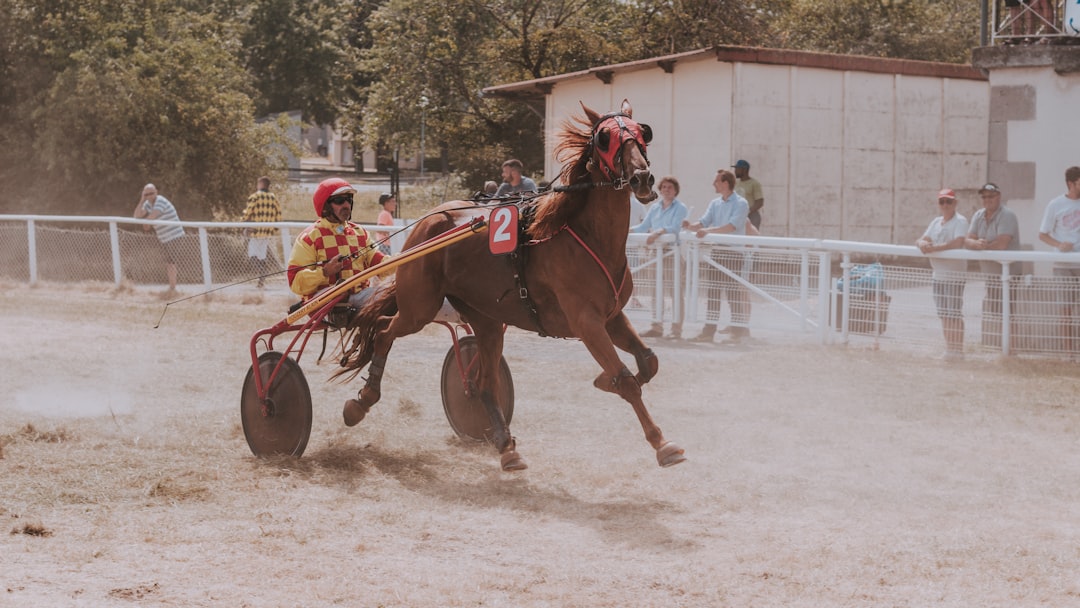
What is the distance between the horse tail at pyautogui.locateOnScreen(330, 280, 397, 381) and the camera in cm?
738

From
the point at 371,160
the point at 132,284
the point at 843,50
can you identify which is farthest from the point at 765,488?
the point at 371,160

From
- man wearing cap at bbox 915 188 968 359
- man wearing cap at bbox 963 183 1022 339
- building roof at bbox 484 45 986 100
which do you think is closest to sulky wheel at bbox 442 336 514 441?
man wearing cap at bbox 915 188 968 359

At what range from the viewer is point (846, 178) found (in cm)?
1859

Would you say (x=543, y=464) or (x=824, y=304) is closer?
(x=543, y=464)

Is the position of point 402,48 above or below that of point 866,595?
above

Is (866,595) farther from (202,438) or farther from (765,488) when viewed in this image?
(202,438)

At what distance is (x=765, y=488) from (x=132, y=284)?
40.1ft

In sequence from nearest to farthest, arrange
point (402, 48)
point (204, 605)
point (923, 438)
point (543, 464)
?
1. point (204, 605)
2. point (543, 464)
3. point (923, 438)
4. point (402, 48)

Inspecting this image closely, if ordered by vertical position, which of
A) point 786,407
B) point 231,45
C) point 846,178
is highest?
point 231,45

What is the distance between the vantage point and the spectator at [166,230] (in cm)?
1639

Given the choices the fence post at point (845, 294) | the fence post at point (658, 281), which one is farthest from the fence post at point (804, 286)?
the fence post at point (658, 281)

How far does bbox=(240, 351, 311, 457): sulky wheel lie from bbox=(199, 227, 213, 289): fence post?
30.4 feet

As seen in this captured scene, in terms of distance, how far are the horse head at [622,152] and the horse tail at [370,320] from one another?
1.71 m

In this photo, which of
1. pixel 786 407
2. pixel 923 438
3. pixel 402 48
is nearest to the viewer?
pixel 923 438
